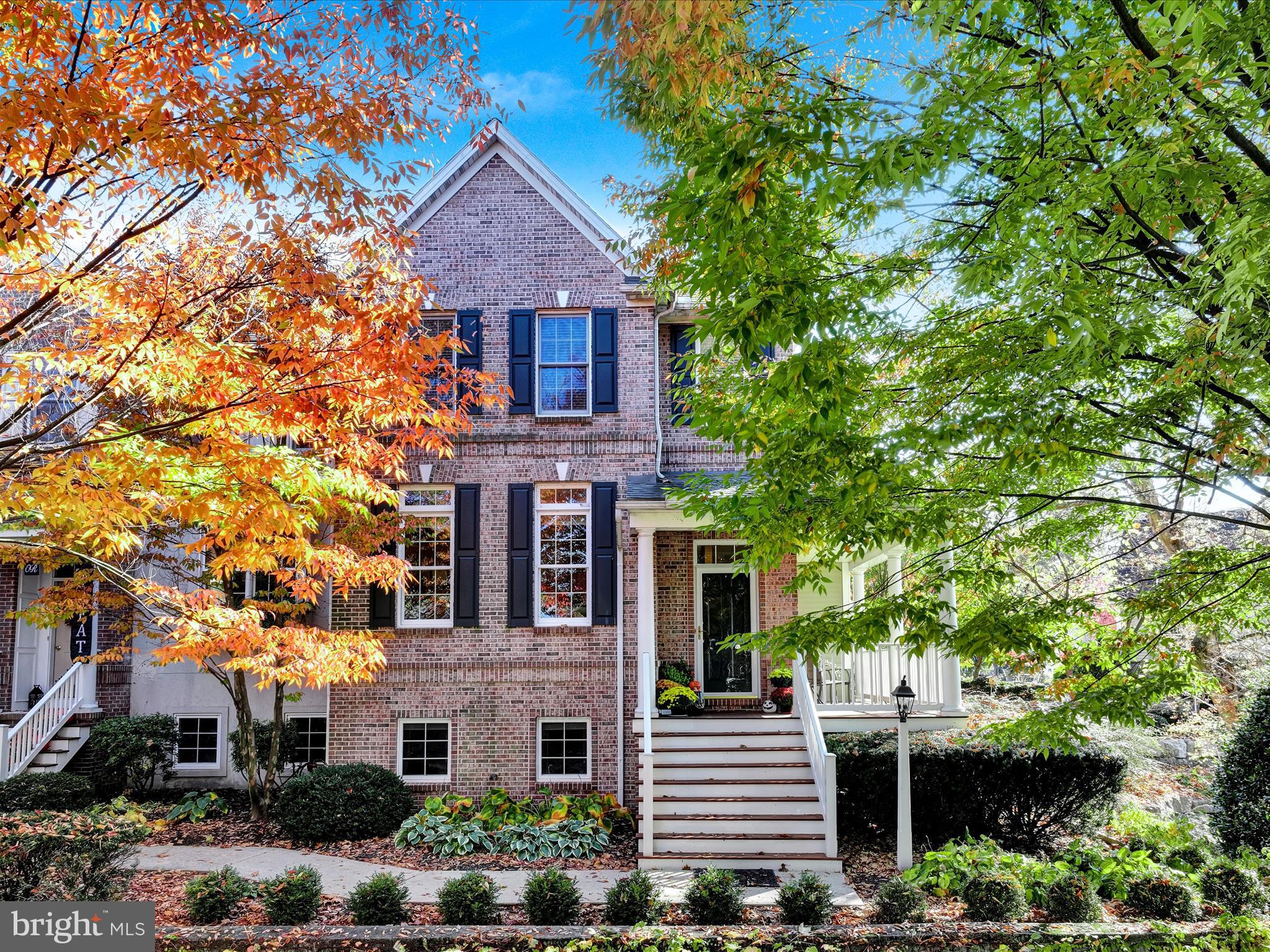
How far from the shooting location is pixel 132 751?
13.6 metres

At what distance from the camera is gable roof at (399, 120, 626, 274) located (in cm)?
1415

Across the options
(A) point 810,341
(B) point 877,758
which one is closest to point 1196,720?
(B) point 877,758

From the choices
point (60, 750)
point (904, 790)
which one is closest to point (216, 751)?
point (60, 750)

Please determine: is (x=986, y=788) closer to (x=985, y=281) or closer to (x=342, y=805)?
(x=342, y=805)

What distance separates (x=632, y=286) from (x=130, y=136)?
32.2ft

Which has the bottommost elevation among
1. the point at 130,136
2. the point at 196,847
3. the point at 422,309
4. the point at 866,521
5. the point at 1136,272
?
the point at 196,847

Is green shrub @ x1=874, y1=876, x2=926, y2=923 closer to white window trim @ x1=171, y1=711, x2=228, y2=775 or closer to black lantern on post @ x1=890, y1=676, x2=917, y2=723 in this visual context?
black lantern on post @ x1=890, y1=676, x2=917, y2=723

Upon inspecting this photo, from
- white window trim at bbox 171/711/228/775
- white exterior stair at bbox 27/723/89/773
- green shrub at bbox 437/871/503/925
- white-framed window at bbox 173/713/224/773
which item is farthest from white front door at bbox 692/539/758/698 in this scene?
white exterior stair at bbox 27/723/89/773

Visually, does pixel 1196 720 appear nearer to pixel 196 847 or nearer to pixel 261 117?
pixel 196 847

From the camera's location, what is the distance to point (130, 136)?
477cm

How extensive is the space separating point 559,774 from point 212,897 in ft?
21.1

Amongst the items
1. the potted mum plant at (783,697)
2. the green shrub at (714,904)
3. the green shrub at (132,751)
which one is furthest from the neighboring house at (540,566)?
the green shrub at (714,904)

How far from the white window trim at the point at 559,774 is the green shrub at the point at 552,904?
18.6 ft

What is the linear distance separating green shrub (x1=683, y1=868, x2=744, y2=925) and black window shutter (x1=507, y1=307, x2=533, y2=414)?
811cm
